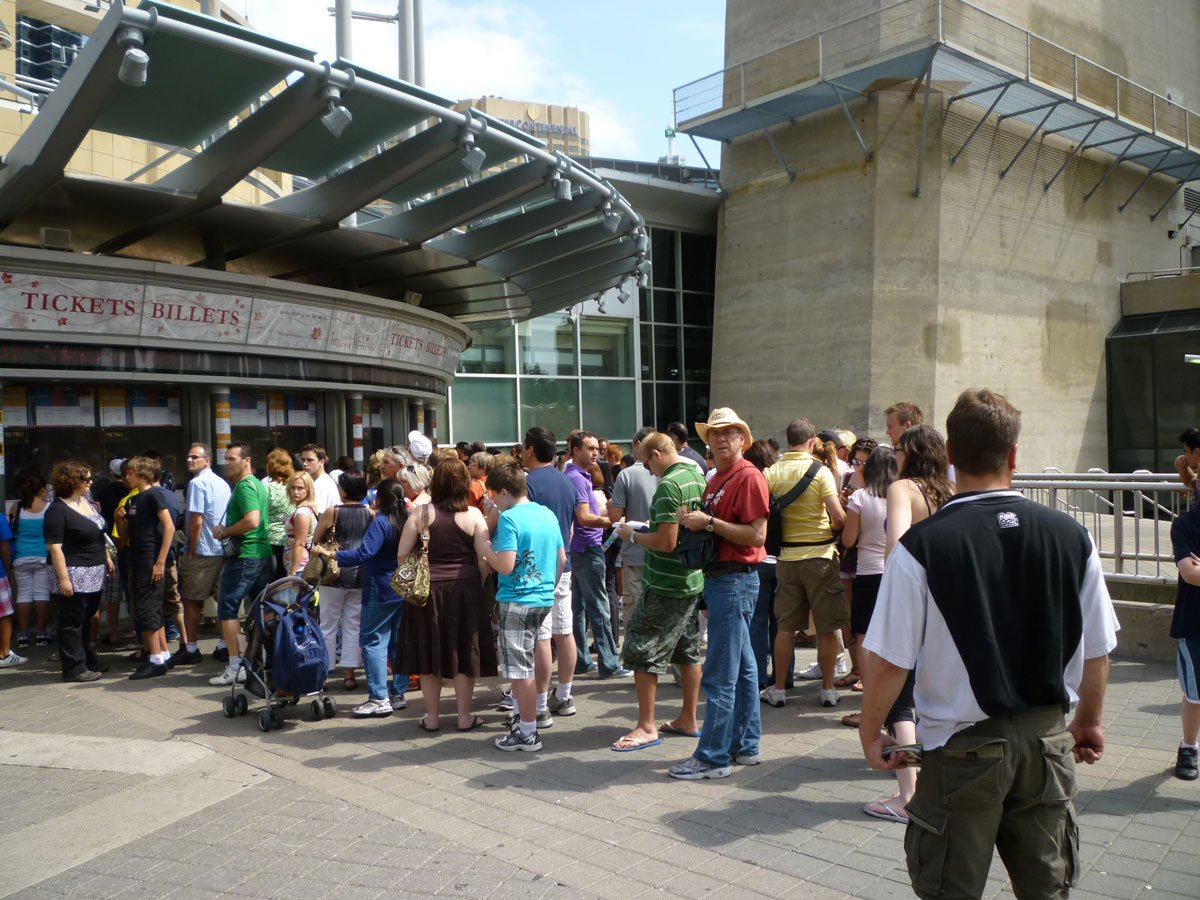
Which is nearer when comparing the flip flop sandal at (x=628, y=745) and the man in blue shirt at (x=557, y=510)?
the flip flop sandal at (x=628, y=745)

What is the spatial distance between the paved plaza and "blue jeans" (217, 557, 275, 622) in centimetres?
122

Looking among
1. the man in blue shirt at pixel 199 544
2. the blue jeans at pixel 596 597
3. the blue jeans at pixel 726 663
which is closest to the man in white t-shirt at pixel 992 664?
the blue jeans at pixel 726 663

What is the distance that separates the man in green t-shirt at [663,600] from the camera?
561 cm

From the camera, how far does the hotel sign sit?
9125 mm

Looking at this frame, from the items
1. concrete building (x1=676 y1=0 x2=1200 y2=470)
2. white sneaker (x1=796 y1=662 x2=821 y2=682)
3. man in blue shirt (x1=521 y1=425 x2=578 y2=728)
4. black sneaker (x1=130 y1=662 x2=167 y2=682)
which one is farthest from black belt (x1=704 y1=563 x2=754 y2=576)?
concrete building (x1=676 y1=0 x2=1200 y2=470)

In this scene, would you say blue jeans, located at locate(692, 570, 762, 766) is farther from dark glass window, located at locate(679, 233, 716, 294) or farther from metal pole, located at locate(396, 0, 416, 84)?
dark glass window, located at locate(679, 233, 716, 294)

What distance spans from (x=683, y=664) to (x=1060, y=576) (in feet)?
11.8

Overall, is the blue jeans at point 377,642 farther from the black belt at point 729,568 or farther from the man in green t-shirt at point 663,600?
the black belt at point 729,568

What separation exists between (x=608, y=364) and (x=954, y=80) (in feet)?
33.1

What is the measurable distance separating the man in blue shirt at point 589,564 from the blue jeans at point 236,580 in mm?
2724

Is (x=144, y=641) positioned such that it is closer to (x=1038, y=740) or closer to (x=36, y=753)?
(x=36, y=753)

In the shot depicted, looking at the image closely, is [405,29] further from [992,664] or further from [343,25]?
[992,664]

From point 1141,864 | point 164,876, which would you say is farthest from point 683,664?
point 164,876

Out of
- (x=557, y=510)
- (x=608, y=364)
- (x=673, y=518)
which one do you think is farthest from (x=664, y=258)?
(x=673, y=518)
